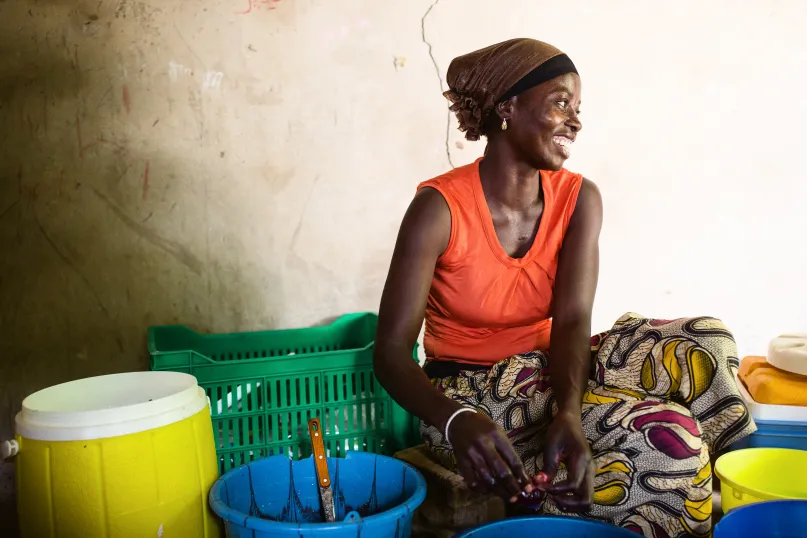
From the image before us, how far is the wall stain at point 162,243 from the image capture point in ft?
7.16

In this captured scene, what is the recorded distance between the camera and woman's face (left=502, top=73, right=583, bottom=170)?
1562 mm

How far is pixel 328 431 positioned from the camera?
5.81 feet

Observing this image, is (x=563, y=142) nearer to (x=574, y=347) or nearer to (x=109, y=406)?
(x=574, y=347)

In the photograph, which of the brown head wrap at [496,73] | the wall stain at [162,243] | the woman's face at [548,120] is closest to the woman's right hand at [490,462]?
the woman's face at [548,120]

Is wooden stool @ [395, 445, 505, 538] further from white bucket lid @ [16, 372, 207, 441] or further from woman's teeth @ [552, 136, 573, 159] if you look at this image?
woman's teeth @ [552, 136, 573, 159]

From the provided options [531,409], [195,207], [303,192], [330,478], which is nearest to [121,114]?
[195,207]

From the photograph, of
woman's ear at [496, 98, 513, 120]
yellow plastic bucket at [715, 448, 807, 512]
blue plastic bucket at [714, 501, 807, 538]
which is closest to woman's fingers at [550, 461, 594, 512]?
blue plastic bucket at [714, 501, 807, 538]

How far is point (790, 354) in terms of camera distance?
166 cm

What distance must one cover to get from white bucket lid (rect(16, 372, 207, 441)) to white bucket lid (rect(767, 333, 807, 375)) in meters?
1.39

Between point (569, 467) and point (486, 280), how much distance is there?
524 mm

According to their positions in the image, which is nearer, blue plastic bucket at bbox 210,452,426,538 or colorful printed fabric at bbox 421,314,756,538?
colorful printed fabric at bbox 421,314,756,538

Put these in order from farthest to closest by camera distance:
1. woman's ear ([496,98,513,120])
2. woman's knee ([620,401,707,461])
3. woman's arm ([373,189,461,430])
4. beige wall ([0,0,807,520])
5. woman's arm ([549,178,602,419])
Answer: beige wall ([0,0,807,520])
woman's ear ([496,98,513,120])
woman's arm ([549,178,602,419])
woman's arm ([373,189,461,430])
woman's knee ([620,401,707,461])

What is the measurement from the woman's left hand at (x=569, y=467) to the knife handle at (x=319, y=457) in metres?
0.49

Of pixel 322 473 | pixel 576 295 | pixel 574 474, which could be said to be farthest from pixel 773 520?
pixel 322 473
